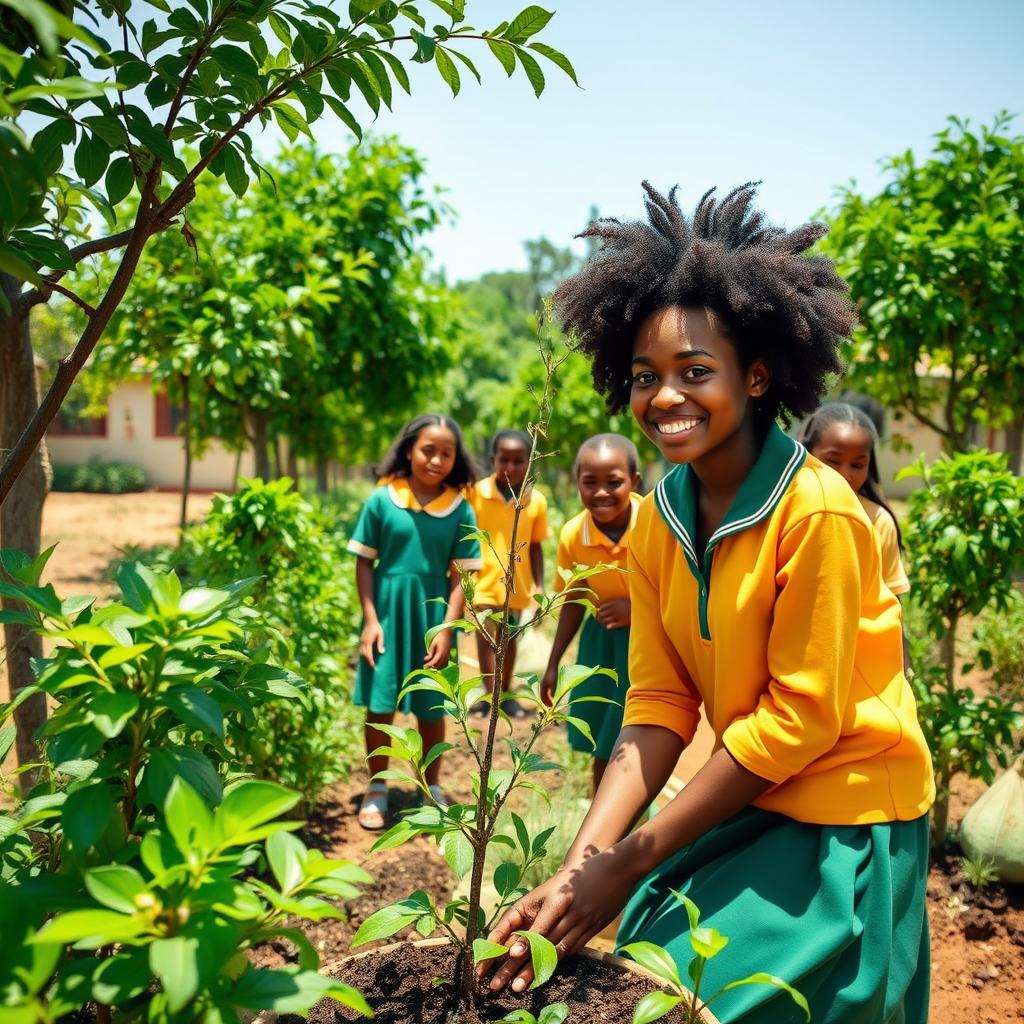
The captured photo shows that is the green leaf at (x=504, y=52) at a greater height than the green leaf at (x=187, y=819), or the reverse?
the green leaf at (x=504, y=52)

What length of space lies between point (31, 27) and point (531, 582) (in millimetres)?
4706

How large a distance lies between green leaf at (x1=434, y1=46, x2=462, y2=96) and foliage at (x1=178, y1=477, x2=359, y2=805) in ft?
7.31

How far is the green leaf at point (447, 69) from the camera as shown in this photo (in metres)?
1.36

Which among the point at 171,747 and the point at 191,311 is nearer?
A: the point at 171,747

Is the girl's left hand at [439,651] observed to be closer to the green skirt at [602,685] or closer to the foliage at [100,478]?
the green skirt at [602,685]

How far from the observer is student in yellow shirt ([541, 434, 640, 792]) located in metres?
Answer: 3.62

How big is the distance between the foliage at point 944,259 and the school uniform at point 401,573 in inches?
130

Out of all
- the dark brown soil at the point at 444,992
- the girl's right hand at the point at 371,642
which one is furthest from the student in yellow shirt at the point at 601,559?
the dark brown soil at the point at 444,992

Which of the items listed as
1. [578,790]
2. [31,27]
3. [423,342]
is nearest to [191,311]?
[423,342]

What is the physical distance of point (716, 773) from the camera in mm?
1516

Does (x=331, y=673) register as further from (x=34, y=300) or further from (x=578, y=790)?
(x=34, y=300)

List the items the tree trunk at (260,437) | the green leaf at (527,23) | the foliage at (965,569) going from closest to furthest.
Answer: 1. the green leaf at (527,23)
2. the foliage at (965,569)
3. the tree trunk at (260,437)

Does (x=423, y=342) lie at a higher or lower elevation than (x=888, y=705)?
higher

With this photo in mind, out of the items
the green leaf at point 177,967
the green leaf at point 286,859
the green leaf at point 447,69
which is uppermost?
the green leaf at point 447,69
